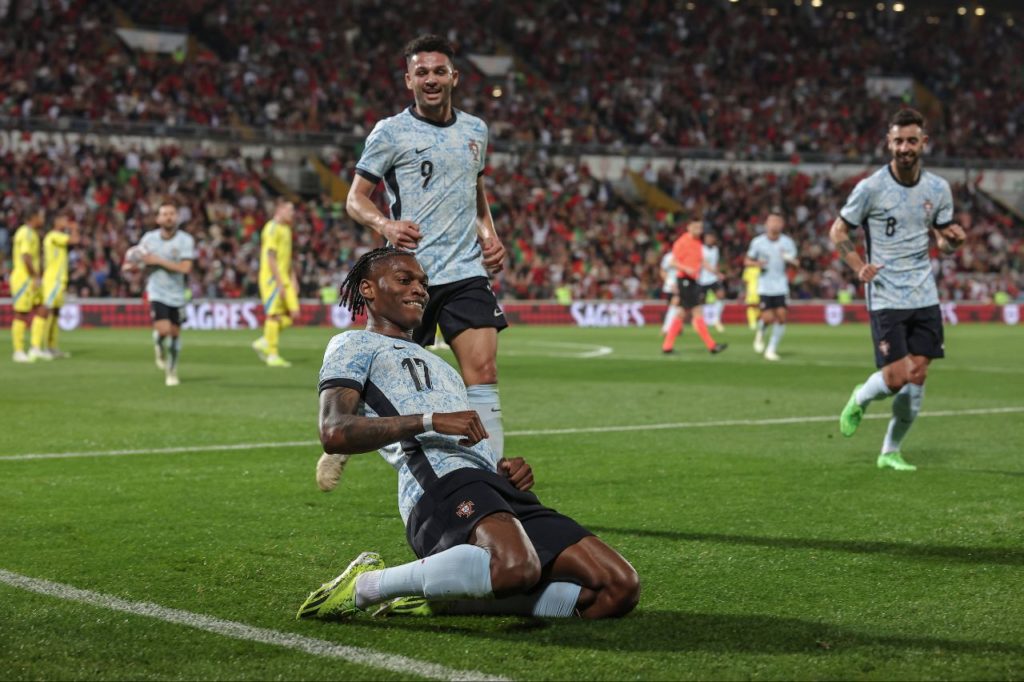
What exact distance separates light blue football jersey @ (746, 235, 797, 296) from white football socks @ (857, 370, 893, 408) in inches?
504

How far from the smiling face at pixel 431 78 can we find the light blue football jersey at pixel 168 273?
9502 millimetres

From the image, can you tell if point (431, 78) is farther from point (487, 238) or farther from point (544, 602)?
point (544, 602)

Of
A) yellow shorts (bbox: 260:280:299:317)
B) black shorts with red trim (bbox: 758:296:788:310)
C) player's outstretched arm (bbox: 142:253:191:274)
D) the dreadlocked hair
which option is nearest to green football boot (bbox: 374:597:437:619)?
the dreadlocked hair

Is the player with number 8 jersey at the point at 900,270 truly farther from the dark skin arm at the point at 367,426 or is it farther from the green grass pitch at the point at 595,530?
the dark skin arm at the point at 367,426

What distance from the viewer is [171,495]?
292 inches

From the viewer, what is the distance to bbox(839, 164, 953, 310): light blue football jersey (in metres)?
9.00

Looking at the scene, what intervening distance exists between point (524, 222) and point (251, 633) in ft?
113

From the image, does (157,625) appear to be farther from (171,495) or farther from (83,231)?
(83,231)

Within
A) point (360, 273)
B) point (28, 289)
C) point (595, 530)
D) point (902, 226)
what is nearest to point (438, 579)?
point (360, 273)

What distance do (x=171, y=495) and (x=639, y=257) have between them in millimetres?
32815

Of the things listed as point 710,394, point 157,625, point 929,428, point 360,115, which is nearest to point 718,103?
point 360,115

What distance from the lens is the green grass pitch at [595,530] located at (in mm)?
4113

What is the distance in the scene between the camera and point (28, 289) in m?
20.4

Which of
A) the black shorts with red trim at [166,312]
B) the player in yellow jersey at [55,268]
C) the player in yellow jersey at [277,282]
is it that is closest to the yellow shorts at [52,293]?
the player in yellow jersey at [55,268]
